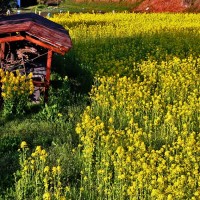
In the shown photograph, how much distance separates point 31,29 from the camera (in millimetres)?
10922

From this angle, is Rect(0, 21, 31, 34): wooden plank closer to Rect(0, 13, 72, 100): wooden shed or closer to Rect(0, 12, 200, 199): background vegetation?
Rect(0, 13, 72, 100): wooden shed

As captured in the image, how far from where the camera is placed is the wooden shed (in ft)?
35.7

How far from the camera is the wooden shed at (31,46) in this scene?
428 inches

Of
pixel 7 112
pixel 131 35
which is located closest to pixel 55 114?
pixel 7 112

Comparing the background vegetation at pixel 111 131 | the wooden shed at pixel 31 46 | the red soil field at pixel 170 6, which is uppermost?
the wooden shed at pixel 31 46

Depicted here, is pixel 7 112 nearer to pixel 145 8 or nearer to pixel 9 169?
pixel 9 169

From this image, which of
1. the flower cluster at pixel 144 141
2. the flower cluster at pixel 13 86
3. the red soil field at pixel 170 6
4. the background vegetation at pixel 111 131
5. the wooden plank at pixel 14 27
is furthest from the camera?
the red soil field at pixel 170 6

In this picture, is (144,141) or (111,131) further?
(144,141)

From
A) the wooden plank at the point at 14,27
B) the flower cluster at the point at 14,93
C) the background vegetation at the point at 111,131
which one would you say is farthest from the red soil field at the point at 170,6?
the flower cluster at the point at 14,93

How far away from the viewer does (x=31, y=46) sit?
44.1 feet

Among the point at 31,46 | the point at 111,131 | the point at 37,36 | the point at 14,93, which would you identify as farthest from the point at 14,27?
the point at 111,131

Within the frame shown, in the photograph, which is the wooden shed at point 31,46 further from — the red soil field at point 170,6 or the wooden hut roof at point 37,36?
the red soil field at point 170,6

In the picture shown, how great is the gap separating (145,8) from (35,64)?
33131mm

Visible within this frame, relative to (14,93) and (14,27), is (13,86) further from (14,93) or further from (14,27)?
(14,27)
